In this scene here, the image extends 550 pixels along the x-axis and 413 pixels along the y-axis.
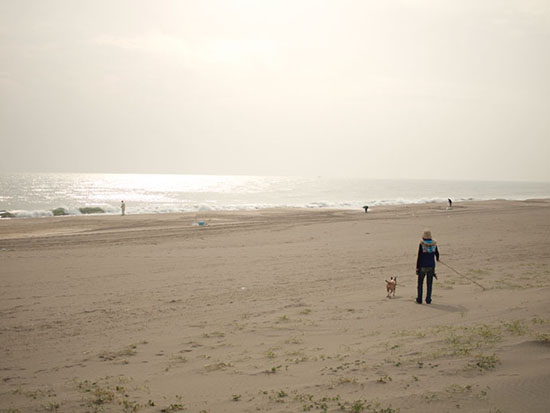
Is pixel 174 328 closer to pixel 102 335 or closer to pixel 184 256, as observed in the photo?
pixel 102 335

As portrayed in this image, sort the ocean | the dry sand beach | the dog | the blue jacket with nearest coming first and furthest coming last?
the dry sand beach → the blue jacket → the dog → the ocean

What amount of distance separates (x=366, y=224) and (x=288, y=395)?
21.8 m

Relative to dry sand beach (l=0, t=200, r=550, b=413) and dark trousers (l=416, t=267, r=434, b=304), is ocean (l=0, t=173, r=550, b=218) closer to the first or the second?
dry sand beach (l=0, t=200, r=550, b=413)

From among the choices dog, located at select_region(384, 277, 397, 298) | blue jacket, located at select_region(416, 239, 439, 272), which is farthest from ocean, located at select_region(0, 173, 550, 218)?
blue jacket, located at select_region(416, 239, 439, 272)

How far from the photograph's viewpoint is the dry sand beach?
4.82 metres

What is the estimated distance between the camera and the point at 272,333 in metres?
7.23

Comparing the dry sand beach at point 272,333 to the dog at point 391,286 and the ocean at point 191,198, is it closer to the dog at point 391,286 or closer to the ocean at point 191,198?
the dog at point 391,286

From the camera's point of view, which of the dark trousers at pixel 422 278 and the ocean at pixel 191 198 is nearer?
the dark trousers at pixel 422 278

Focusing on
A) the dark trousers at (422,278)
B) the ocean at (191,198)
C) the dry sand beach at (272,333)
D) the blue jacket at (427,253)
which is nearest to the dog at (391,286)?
the dry sand beach at (272,333)

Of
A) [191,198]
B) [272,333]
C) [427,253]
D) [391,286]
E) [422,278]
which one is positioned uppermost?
[191,198]

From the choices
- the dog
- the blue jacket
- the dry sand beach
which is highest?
the blue jacket

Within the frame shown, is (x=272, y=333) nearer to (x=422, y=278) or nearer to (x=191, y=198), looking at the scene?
(x=422, y=278)

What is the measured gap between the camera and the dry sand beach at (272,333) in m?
4.82

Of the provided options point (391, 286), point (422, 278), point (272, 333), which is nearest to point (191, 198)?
point (391, 286)
